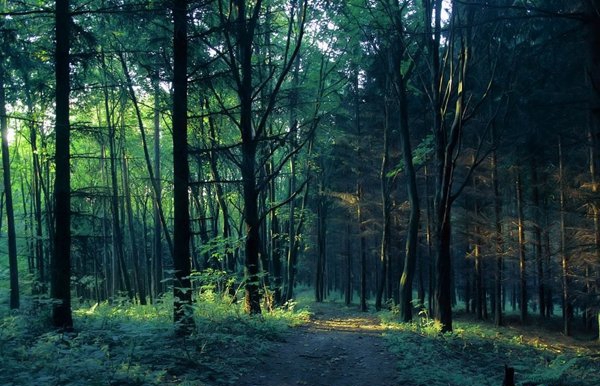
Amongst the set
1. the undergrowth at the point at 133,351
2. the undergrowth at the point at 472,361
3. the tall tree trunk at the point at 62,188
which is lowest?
the undergrowth at the point at 472,361

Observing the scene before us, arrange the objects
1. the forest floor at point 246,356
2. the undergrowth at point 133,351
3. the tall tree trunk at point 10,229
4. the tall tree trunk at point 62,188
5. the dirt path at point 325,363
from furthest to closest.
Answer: the tall tree trunk at point 10,229 < the tall tree trunk at point 62,188 < the dirt path at point 325,363 < the forest floor at point 246,356 < the undergrowth at point 133,351

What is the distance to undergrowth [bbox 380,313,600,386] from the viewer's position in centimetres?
704

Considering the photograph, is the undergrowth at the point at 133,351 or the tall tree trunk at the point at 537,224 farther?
the tall tree trunk at the point at 537,224

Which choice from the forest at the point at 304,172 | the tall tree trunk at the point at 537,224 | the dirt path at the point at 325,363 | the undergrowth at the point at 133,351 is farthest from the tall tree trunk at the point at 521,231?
the undergrowth at the point at 133,351

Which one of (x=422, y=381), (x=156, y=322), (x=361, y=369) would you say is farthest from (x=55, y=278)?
(x=422, y=381)

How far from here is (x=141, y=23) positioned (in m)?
8.95

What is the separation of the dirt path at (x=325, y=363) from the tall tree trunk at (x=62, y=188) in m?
4.15

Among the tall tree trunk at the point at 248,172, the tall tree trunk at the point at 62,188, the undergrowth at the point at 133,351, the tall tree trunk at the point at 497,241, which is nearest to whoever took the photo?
the undergrowth at the point at 133,351

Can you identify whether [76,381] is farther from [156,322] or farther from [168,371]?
[156,322]

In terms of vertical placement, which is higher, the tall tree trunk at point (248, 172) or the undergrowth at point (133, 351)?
the tall tree trunk at point (248, 172)

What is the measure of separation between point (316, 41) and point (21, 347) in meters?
17.4

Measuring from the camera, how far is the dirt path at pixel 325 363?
7273mm

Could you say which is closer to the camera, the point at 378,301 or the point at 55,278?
the point at 55,278

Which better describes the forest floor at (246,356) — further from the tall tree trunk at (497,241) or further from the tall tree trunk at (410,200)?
the tall tree trunk at (497,241)
